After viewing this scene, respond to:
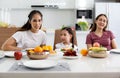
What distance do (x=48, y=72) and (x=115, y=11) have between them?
336 cm

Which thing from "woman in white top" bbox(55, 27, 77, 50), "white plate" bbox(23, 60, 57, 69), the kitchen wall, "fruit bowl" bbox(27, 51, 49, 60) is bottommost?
"white plate" bbox(23, 60, 57, 69)

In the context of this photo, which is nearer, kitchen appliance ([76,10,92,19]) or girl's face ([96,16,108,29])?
girl's face ([96,16,108,29])

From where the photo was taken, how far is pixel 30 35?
102 inches

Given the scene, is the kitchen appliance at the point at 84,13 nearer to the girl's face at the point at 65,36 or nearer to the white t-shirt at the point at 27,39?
the girl's face at the point at 65,36

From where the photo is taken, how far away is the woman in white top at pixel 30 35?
8.27 feet

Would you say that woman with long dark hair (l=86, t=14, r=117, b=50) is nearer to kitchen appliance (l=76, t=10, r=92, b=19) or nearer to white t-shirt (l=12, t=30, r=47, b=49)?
white t-shirt (l=12, t=30, r=47, b=49)

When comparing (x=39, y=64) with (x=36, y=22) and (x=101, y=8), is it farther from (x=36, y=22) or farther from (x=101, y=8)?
(x=101, y=8)

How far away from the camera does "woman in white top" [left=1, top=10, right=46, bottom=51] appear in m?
2.52

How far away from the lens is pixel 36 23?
2498 millimetres

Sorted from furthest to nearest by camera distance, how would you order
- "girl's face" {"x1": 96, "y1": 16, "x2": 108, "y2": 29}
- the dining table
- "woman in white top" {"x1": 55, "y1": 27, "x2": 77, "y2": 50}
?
"girl's face" {"x1": 96, "y1": 16, "x2": 108, "y2": 29}, "woman in white top" {"x1": 55, "y1": 27, "x2": 77, "y2": 50}, the dining table

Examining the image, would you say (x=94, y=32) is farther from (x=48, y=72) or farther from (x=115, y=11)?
(x=115, y=11)

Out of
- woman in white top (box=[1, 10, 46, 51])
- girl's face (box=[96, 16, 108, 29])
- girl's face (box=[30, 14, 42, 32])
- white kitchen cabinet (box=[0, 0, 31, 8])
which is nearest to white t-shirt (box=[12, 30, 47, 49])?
woman in white top (box=[1, 10, 46, 51])

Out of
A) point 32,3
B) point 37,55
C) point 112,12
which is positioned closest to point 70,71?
point 37,55

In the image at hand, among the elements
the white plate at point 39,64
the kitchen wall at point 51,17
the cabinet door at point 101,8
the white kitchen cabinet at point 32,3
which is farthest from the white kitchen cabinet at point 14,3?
the white plate at point 39,64
